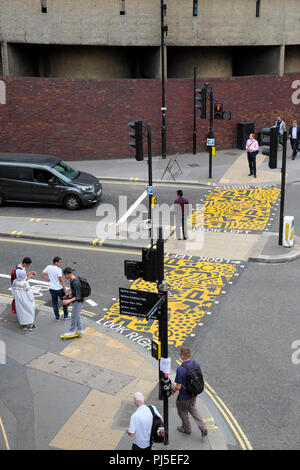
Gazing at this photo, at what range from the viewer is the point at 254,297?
44.9 feet

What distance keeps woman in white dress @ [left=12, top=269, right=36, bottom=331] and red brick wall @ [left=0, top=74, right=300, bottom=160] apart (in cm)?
1586

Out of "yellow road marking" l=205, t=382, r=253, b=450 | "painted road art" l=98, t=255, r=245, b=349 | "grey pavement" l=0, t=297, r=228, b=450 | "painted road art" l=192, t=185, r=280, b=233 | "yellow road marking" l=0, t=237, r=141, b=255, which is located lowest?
"yellow road marking" l=205, t=382, r=253, b=450

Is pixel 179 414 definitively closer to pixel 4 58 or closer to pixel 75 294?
pixel 75 294

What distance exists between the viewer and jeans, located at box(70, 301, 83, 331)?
11609 mm

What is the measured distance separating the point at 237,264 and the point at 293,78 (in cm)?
1804

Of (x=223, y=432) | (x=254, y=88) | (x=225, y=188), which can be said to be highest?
(x=254, y=88)

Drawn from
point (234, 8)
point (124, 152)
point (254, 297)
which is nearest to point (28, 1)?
point (124, 152)

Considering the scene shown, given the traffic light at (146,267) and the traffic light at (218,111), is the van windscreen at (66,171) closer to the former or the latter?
the traffic light at (218,111)

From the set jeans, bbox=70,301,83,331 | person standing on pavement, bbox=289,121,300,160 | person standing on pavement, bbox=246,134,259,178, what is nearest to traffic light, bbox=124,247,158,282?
jeans, bbox=70,301,83,331

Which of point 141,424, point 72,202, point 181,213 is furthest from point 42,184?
point 141,424

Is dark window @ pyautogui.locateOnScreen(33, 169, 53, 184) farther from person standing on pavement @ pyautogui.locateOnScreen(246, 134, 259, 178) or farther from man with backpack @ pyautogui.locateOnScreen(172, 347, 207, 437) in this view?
man with backpack @ pyautogui.locateOnScreen(172, 347, 207, 437)

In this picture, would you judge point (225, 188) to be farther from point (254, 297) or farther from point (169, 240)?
point (254, 297)

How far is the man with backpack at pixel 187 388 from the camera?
8.53 m

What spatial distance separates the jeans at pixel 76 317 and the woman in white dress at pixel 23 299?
1.05m
